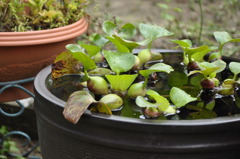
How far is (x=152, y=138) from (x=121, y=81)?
25 centimetres

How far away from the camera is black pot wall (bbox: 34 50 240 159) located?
2.81 feet

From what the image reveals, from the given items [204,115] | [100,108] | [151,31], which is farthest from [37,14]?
[204,115]

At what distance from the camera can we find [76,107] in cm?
92

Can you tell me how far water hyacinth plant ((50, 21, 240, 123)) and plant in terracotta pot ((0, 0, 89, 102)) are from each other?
265mm

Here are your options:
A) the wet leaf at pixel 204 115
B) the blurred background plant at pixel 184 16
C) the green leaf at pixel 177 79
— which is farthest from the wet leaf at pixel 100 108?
the blurred background plant at pixel 184 16

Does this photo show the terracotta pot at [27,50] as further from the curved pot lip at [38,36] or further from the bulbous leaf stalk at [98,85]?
the bulbous leaf stalk at [98,85]

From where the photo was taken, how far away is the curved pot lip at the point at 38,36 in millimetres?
1430

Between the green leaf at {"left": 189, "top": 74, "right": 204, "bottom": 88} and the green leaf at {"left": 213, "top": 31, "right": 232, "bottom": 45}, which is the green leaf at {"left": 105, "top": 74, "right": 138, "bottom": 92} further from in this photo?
the green leaf at {"left": 213, "top": 31, "right": 232, "bottom": 45}

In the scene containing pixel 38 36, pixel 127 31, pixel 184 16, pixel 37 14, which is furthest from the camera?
pixel 184 16

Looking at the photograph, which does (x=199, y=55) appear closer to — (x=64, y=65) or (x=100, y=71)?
(x=100, y=71)

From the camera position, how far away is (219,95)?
1.13 metres

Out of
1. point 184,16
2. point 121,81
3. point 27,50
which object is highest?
point 121,81

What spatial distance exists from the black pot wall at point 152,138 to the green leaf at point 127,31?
1.65 ft

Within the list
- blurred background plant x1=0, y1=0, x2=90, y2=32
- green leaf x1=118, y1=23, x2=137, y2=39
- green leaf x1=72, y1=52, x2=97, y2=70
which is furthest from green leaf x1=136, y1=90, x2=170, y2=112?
blurred background plant x1=0, y1=0, x2=90, y2=32
